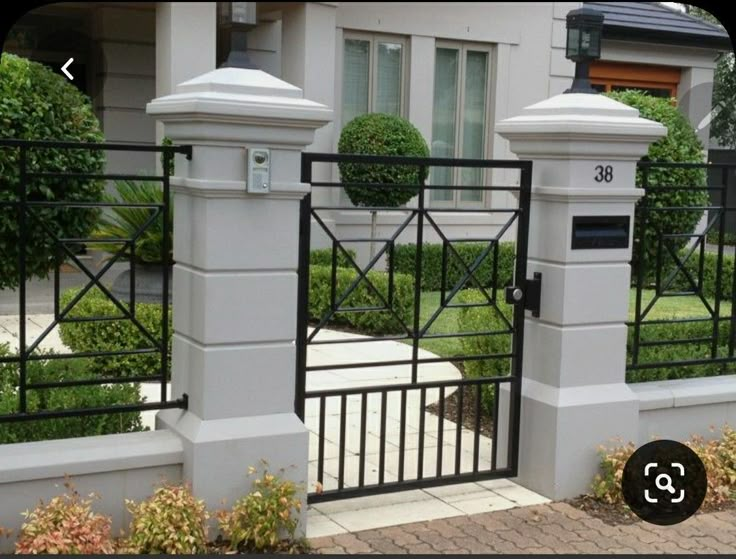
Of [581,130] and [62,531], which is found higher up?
[581,130]

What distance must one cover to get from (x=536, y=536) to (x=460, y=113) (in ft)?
35.6

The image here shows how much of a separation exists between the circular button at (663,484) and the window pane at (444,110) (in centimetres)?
939

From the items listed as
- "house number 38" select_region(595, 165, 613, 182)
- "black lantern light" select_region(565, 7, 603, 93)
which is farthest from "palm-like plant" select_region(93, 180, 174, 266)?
"house number 38" select_region(595, 165, 613, 182)

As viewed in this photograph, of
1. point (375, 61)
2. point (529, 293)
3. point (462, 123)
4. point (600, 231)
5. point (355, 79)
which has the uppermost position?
point (375, 61)

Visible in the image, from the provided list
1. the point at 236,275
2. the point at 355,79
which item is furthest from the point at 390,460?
the point at 355,79

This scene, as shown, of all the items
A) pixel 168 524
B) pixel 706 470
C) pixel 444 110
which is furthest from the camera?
pixel 444 110

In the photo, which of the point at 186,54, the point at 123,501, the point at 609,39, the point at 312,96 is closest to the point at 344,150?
the point at 312,96

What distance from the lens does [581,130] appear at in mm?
5438

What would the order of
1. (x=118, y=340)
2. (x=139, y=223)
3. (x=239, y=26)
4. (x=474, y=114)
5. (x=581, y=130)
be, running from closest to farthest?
(x=239, y=26), (x=581, y=130), (x=118, y=340), (x=139, y=223), (x=474, y=114)

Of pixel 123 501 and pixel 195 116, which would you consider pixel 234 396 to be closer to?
pixel 123 501

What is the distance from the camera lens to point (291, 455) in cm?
494

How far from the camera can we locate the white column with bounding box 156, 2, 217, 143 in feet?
39.7

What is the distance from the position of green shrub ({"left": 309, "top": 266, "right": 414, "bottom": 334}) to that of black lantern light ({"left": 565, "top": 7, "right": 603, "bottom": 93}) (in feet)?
15.3

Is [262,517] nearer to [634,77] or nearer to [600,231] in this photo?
[600,231]
